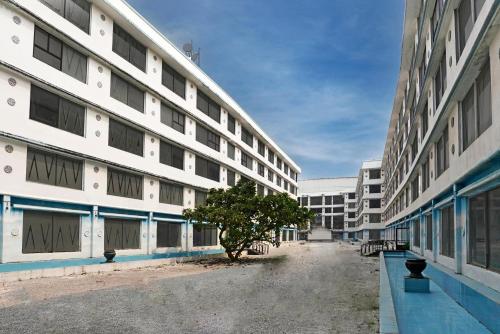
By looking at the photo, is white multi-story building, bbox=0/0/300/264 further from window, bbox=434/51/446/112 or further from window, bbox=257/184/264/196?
window, bbox=257/184/264/196

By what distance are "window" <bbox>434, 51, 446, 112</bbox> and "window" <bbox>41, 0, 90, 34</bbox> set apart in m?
18.5

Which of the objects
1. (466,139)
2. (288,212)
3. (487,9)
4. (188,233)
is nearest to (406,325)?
(487,9)

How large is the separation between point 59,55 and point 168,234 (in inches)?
613

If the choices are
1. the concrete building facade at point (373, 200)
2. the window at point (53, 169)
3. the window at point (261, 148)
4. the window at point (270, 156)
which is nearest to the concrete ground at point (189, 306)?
the window at point (53, 169)

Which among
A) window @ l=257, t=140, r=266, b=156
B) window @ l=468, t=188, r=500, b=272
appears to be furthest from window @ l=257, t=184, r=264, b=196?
window @ l=468, t=188, r=500, b=272

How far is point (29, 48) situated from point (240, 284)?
1451cm

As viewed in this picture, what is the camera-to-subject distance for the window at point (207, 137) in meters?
37.7

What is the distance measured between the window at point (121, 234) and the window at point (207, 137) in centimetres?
1130

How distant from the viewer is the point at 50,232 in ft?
68.7

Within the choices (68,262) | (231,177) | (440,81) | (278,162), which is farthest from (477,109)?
(278,162)

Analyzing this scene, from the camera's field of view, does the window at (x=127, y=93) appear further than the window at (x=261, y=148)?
No

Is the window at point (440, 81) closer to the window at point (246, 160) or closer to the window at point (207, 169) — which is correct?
the window at point (207, 169)

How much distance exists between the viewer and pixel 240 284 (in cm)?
1772

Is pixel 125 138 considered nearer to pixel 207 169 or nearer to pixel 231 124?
pixel 207 169
